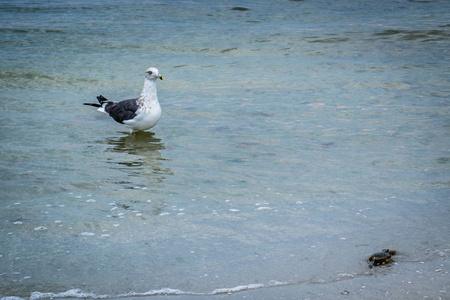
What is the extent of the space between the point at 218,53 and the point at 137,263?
1046cm

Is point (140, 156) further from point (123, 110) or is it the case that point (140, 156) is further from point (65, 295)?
point (65, 295)

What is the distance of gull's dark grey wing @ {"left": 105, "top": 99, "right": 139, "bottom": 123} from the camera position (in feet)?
27.1

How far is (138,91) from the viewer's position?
10.8 meters

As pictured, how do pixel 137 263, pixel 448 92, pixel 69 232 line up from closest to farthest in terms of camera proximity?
pixel 137 263, pixel 69 232, pixel 448 92

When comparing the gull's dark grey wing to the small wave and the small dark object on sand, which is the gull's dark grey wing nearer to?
the small wave

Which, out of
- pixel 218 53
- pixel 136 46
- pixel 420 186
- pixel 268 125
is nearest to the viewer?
pixel 420 186

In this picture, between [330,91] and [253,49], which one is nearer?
[330,91]

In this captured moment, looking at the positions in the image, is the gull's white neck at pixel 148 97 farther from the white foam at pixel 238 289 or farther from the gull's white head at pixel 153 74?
the white foam at pixel 238 289

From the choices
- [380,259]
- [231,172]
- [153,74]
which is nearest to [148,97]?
[153,74]

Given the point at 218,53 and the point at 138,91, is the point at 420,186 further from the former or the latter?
the point at 218,53

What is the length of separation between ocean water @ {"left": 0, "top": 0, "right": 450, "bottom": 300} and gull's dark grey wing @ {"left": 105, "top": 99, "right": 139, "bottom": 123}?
0.94 feet

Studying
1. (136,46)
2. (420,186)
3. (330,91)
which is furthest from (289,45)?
(420,186)

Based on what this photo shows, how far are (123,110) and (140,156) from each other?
1387 mm

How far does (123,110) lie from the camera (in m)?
8.45
